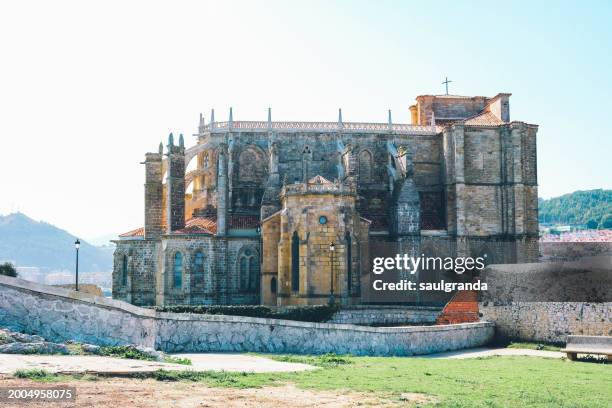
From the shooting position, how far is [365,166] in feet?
149

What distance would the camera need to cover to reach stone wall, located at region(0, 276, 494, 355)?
786 inches

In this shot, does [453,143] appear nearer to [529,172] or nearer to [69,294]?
[529,172]

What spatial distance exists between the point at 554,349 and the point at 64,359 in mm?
18262

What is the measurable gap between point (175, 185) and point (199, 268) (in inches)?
192

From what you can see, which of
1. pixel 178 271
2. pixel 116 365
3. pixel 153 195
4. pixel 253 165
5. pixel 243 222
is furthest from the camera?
pixel 253 165

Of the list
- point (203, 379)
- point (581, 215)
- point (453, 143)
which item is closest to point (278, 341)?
point (203, 379)

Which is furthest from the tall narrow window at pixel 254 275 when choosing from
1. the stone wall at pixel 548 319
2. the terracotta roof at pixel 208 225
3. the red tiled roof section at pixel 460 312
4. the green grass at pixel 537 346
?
the green grass at pixel 537 346

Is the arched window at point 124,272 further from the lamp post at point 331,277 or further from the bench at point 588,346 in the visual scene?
the bench at point 588,346

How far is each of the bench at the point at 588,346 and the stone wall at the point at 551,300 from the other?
2760 mm

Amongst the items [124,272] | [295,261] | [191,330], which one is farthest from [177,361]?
[124,272]

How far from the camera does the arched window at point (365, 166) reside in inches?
1784

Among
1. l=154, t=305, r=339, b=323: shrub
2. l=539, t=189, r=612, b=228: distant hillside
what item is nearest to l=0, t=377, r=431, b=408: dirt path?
l=154, t=305, r=339, b=323: shrub

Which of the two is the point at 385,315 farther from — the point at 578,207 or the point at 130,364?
the point at 578,207

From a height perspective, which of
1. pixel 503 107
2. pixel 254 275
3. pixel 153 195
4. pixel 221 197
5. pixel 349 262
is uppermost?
pixel 503 107
